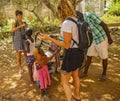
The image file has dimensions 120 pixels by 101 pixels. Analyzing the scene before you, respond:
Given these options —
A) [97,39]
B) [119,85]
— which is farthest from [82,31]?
[119,85]

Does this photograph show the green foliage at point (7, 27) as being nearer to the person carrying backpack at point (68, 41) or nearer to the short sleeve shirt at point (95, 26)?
the short sleeve shirt at point (95, 26)

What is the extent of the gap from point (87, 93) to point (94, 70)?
1.35 metres

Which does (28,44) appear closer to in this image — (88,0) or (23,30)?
(23,30)

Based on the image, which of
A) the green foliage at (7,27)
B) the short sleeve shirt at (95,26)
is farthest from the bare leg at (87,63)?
the green foliage at (7,27)

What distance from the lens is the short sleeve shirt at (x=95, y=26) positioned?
5.28 meters

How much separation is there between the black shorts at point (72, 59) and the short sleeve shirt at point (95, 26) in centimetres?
122

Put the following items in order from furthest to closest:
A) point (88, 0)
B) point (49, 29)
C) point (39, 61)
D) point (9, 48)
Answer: point (88, 0)
point (49, 29)
point (9, 48)
point (39, 61)

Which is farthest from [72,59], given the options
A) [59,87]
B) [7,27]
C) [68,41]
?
[7,27]

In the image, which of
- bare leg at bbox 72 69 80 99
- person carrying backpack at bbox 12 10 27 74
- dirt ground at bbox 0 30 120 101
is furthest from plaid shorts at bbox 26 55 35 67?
bare leg at bbox 72 69 80 99

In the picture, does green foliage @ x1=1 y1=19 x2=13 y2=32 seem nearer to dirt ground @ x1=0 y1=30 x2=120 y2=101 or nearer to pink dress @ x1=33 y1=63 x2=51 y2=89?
dirt ground @ x1=0 y1=30 x2=120 y2=101

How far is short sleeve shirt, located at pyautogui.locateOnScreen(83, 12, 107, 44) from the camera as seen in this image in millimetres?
5281

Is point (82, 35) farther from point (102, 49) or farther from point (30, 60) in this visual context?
point (30, 60)

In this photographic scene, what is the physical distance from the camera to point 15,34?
21.0 ft

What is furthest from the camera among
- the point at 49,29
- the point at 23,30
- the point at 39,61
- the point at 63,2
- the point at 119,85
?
the point at 49,29
